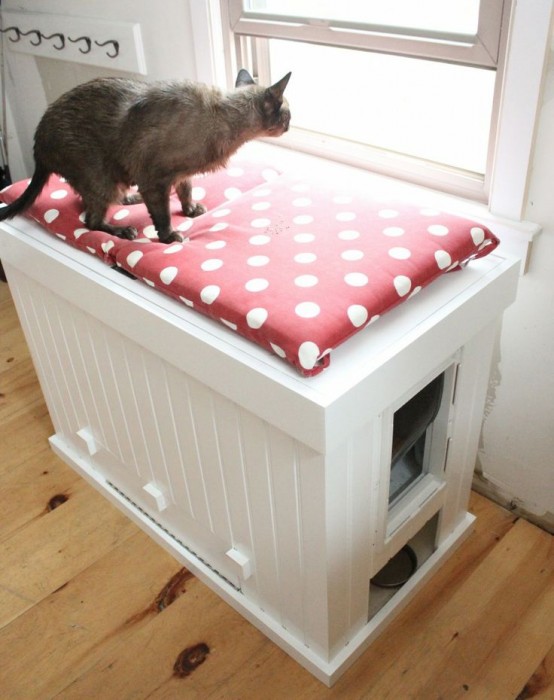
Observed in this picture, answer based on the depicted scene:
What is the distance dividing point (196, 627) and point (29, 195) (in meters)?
0.84

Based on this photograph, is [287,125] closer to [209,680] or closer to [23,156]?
[209,680]

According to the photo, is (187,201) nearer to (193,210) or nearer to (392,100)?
(193,210)

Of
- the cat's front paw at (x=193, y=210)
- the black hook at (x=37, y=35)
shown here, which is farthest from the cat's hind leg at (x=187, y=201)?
the black hook at (x=37, y=35)

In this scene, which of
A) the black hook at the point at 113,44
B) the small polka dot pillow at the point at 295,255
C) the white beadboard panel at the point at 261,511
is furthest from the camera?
the black hook at the point at 113,44

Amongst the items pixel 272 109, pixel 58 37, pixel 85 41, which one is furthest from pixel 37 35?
pixel 272 109

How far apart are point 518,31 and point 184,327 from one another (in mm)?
651

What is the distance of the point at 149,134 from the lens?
107 cm

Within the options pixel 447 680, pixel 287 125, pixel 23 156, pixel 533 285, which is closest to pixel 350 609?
pixel 447 680

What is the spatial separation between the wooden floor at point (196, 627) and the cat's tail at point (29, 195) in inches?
25.8

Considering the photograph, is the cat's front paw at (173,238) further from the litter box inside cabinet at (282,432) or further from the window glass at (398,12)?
the window glass at (398,12)

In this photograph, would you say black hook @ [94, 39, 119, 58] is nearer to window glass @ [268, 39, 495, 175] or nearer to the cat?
window glass @ [268, 39, 495, 175]

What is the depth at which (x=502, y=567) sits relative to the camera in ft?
4.38

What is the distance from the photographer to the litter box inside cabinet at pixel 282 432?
90 cm

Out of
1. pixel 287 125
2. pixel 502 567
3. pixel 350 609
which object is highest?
pixel 287 125
